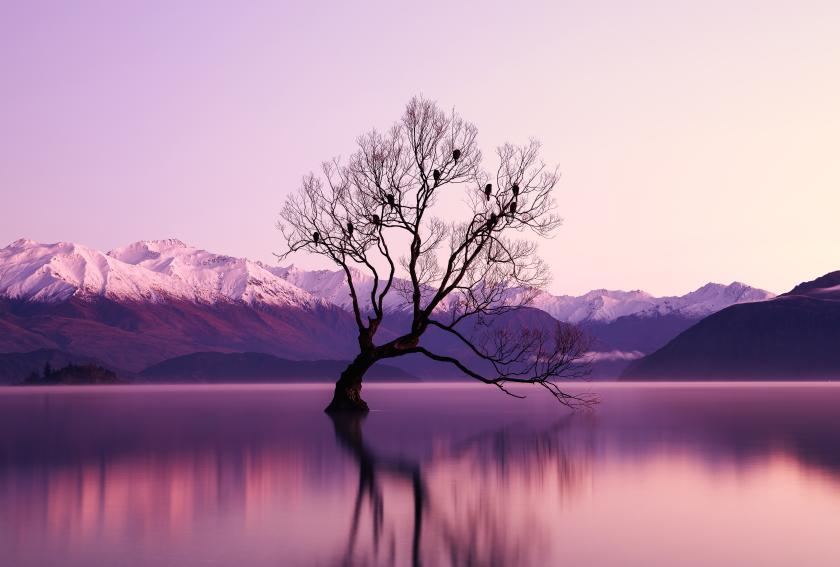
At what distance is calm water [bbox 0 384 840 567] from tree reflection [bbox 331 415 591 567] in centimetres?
6

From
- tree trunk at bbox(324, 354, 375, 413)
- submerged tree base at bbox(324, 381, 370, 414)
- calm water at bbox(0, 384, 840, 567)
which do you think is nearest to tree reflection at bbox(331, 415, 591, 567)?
calm water at bbox(0, 384, 840, 567)

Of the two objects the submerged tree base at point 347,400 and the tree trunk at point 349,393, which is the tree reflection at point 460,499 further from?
the submerged tree base at point 347,400

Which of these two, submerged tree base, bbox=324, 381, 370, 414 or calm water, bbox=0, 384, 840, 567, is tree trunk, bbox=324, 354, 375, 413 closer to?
submerged tree base, bbox=324, 381, 370, 414

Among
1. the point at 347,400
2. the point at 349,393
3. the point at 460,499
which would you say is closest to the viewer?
the point at 460,499

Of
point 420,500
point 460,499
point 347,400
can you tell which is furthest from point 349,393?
point 460,499

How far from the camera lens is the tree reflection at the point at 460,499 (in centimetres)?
1490

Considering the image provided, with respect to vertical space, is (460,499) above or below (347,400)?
below

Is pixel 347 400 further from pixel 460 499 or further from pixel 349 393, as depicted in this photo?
pixel 460 499

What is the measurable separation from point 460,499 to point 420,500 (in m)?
0.79

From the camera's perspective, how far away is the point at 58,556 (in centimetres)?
1445

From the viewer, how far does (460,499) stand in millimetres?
20344

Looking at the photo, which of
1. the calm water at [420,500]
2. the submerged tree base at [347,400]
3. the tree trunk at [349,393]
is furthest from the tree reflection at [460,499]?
the submerged tree base at [347,400]

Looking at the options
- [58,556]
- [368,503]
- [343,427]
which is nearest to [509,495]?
[368,503]

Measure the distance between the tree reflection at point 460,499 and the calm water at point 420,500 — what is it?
0.06 meters
